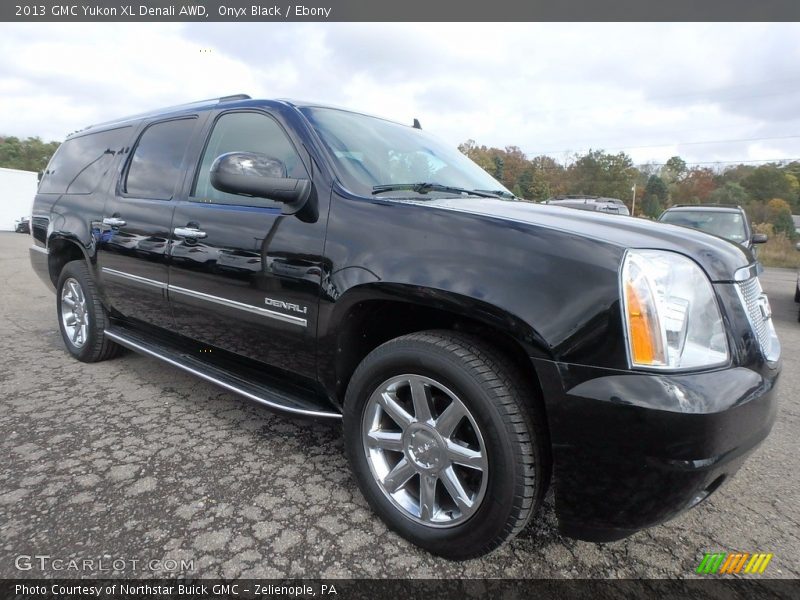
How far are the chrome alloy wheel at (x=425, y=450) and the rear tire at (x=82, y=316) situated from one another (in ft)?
9.20

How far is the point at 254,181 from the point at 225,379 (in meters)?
1.10

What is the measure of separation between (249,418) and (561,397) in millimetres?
2136

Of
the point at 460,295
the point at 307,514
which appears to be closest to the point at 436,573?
the point at 307,514

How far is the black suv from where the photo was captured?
4.94 feet

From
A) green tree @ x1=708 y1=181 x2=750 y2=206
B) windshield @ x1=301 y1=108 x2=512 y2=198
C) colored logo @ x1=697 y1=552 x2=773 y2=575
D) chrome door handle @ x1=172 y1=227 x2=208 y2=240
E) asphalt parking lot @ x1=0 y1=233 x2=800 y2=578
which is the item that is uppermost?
green tree @ x1=708 y1=181 x2=750 y2=206

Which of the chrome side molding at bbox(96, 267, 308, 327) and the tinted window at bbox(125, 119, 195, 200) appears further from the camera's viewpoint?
the tinted window at bbox(125, 119, 195, 200)

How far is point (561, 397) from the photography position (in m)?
1.56

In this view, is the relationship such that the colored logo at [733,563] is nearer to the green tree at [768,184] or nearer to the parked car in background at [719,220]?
the parked car in background at [719,220]

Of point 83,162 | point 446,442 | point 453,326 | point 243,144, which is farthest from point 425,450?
point 83,162

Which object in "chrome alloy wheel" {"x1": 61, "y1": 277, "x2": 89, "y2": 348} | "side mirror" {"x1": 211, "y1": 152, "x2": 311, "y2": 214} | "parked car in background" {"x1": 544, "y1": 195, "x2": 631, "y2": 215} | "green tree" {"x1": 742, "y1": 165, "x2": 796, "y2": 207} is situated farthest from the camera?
"green tree" {"x1": 742, "y1": 165, "x2": 796, "y2": 207}

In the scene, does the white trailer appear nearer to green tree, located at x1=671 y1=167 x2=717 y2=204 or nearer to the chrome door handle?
the chrome door handle

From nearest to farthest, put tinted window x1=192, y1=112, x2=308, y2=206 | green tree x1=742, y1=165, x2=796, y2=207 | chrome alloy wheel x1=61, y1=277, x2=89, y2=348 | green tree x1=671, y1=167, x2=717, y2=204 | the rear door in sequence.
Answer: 1. tinted window x1=192, y1=112, x2=308, y2=206
2. the rear door
3. chrome alloy wheel x1=61, y1=277, x2=89, y2=348
4. green tree x1=742, y1=165, x2=796, y2=207
5. green tree x1=671, y1=167, x2=717, y2=204

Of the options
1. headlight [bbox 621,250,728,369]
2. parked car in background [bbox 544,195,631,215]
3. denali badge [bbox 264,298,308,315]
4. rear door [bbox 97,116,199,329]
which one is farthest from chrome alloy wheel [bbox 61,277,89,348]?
parked car in background [bbox 544,195,631,215]

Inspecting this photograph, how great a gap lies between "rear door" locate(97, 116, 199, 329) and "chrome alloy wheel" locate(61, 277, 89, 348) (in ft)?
1.65
